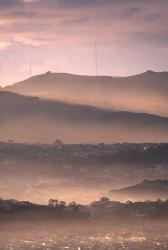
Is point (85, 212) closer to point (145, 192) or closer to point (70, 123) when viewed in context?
point (145, 192)

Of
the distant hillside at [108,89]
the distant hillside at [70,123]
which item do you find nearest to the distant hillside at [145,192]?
the distant hillside at [70,123]

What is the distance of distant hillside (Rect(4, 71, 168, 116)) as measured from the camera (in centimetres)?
9869

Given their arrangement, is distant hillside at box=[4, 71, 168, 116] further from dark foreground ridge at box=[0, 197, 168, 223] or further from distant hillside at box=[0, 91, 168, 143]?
dark foreground ridge at box=[0, 197, 168, 223]

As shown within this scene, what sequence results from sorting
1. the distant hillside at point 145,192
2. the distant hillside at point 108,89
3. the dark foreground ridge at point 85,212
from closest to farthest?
the dark foreground ridge at point 85,212
the distant hillside at point 145,192
the distant hillside at point 108,89

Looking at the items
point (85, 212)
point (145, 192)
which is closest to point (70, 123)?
point (145, 192)

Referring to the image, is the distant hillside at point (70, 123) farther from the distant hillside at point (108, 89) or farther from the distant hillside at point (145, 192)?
the distant hillside at point (145, 192)

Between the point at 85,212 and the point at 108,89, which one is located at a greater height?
the point at 108,89

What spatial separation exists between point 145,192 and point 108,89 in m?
65.3

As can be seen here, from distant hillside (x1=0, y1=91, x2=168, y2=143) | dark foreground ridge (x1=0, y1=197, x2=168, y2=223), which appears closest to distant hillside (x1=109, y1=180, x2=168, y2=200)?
dark foreground ridge (x1=0, y1=197, x2=168, y2=223)

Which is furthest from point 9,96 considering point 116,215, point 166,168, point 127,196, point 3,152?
point 116,215

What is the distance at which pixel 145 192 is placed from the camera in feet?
134

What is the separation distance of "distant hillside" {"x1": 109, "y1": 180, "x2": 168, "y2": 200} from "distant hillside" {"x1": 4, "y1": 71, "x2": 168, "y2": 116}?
5295cm

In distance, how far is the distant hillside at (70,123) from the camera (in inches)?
2896

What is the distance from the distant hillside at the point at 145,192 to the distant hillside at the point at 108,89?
52.9 meters
